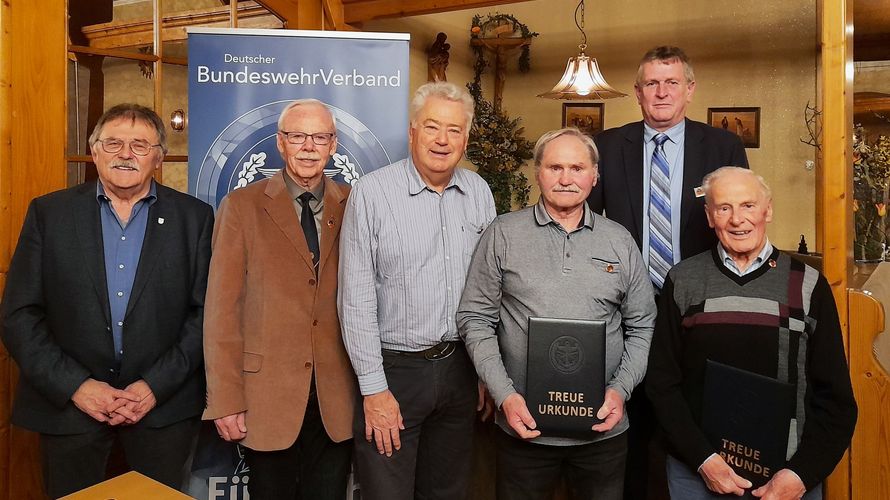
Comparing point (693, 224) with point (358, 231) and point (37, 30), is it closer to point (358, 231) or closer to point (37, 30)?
point (358, 231)

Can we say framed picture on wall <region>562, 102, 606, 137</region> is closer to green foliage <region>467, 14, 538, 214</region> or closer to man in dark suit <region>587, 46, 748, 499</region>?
green foliage <region>467, 14, 538, 214</region>

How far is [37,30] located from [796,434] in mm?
2746

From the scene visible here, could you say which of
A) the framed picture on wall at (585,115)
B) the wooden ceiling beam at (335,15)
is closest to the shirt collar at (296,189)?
the wooden ceiling beam at (335,15)

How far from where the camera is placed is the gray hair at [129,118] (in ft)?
6.27

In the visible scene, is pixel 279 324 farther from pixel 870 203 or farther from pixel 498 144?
pixel 498 144

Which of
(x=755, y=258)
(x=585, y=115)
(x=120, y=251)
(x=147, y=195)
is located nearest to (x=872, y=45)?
(x=585, y=115)

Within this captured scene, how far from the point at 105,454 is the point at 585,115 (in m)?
5.10

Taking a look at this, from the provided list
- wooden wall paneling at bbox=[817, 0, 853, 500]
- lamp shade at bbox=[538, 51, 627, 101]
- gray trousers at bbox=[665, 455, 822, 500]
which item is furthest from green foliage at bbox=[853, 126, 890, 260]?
gray trousers at bbox=[665, 455, 822, 500]

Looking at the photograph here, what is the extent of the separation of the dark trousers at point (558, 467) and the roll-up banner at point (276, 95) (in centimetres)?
134

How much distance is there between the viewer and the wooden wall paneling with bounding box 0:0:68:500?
2.23 m

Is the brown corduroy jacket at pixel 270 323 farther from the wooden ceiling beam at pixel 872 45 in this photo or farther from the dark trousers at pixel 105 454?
the wooden ceiling beam at pixel 872 45

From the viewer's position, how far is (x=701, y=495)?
166 cm

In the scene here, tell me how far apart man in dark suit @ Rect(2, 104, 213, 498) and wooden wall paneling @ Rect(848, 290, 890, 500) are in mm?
2101

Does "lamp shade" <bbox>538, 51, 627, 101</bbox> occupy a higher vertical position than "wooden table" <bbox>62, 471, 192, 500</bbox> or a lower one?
higher
